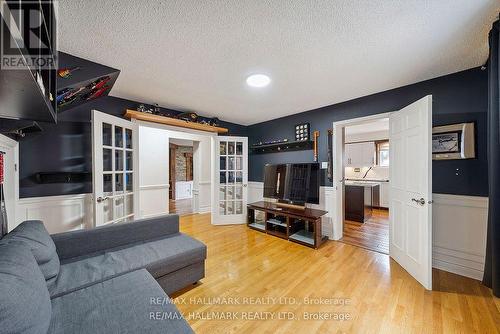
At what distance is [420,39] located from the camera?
1.62 metres

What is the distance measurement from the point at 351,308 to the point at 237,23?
→ 252cm

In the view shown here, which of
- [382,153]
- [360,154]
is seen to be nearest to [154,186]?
[360,154]

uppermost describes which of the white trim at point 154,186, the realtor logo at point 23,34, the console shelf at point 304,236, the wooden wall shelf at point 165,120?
the wooden wall shelf at point 165,120

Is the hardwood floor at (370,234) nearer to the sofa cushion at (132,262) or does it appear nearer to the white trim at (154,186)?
the sofa cushion at (132,262)

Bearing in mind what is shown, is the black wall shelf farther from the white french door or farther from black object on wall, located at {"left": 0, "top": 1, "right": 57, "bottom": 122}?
black object on wall, located at {"left": 0, "top": 1, "right": 57, "bottom": 122}

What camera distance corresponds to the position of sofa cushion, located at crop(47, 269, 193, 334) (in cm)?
95

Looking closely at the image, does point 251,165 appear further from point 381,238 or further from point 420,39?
point 420,39

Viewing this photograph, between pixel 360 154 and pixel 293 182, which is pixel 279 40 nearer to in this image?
pixel 293 182

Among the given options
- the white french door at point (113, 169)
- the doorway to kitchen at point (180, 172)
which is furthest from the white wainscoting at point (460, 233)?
the doorway to kitchen at point (180, 172)

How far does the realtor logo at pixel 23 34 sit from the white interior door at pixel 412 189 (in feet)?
9.15

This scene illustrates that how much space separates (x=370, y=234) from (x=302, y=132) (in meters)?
2.23

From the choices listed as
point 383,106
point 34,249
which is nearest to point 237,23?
point 34,249

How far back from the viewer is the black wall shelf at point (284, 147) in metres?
3.65

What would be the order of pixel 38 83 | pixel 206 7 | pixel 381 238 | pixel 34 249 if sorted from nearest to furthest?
pixel 38 83 → pixel 34 249 → pixel 206 7 → pixel 381 238
